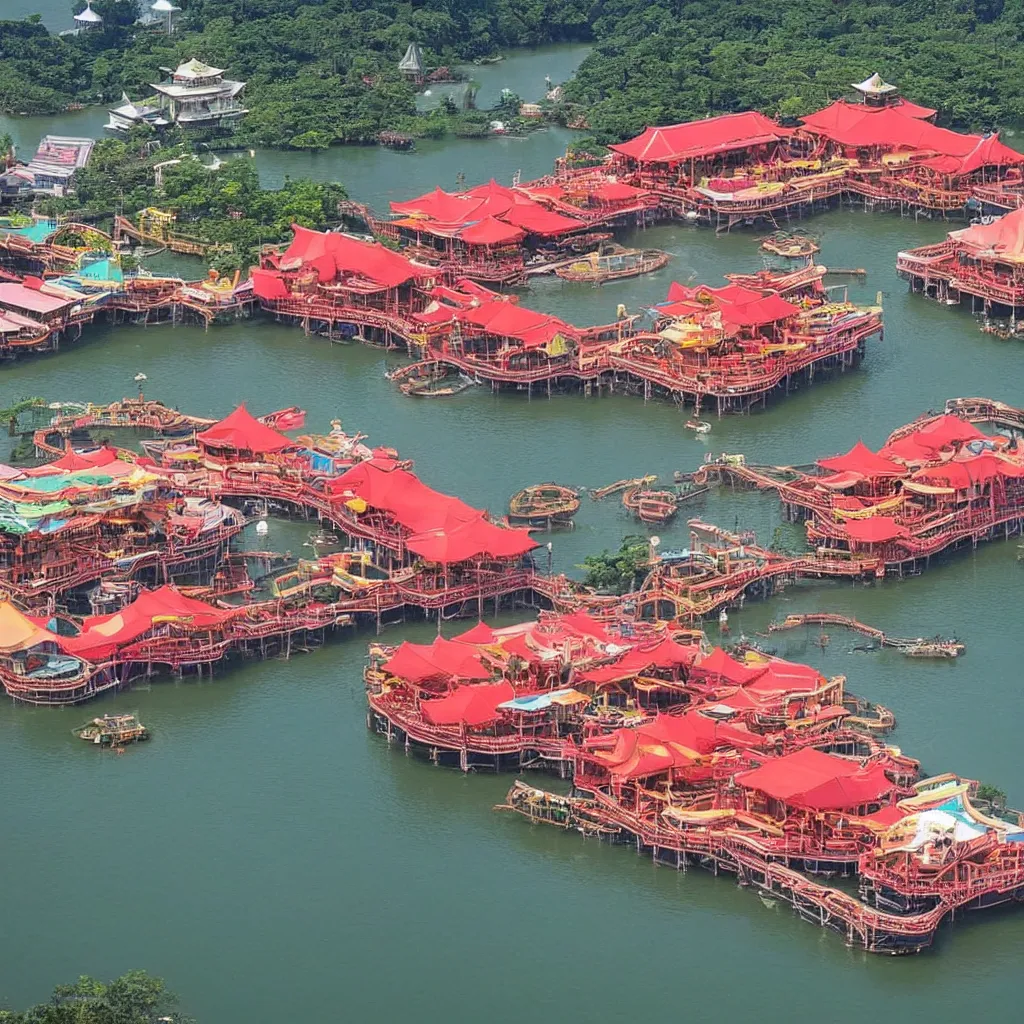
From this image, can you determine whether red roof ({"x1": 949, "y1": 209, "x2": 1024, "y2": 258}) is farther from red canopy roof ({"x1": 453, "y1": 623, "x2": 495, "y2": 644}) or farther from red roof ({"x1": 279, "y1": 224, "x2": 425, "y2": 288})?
red canopy roof ({"x1": 453, "y1": 623, "x2": 495, "y2": 644})

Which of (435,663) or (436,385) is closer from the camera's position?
(435,663)

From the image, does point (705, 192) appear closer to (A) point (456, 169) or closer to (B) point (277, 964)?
(A) point (456, 169)

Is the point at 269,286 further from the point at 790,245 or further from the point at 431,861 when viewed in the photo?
the point at 431,861

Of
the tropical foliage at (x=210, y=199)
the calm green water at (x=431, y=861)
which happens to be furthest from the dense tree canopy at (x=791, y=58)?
the calm green water at (x=431, y=861)

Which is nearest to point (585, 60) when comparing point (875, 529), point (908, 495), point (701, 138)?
point (701, 138)

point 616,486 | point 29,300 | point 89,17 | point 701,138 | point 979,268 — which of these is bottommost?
point 616,486

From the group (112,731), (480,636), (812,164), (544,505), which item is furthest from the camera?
(812,164)
